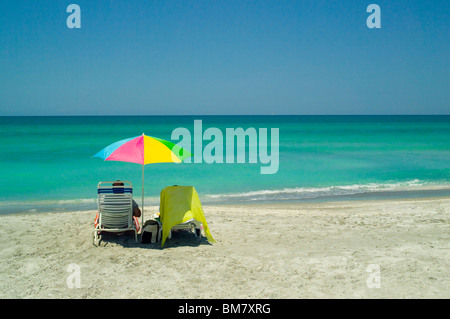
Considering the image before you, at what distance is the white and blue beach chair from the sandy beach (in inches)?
10.2

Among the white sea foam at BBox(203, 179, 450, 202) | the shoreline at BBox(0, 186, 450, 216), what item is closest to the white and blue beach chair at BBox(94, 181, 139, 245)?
the shoreline at BBox(0, 186, 450, 216)

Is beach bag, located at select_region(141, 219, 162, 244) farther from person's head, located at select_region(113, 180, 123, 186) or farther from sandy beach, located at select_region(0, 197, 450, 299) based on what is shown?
person's head, located at select_region(113, 180, 123, 186)

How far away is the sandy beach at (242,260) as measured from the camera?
4.57 meters

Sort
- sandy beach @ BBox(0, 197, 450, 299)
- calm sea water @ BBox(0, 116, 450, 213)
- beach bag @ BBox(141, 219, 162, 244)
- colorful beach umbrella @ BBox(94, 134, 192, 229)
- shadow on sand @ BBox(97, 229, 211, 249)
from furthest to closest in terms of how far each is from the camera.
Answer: calm sea water @ BBox(0, 116, 450, 213)
beach bag @ BBox(141, 219, 162, 244)
shadow on sand @ BBox(97, 229, 211, 249)
colorful beach umbrella @ BBox(94, 134, 192, 229)
sandy beach @ BBox(0, 197, 450, 299)

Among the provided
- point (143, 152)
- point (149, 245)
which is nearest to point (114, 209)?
point (149, 245)

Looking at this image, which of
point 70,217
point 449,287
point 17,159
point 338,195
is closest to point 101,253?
point 70,217

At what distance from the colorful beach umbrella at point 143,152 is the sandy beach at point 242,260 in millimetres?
1470

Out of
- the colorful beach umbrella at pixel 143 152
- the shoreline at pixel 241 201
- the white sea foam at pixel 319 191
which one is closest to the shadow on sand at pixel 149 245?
the colorful beach umbrella at pixel 143 152

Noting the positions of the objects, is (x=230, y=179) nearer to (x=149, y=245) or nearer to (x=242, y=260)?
(x=149, y=245)

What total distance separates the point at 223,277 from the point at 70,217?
4888mm

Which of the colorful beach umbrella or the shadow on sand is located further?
the shadow on sand

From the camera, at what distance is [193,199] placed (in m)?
6.45

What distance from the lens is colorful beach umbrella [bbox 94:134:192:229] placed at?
19.7ft

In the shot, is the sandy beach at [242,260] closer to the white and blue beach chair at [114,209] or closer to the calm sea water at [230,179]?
the white and blue beach chair at [114,209]
